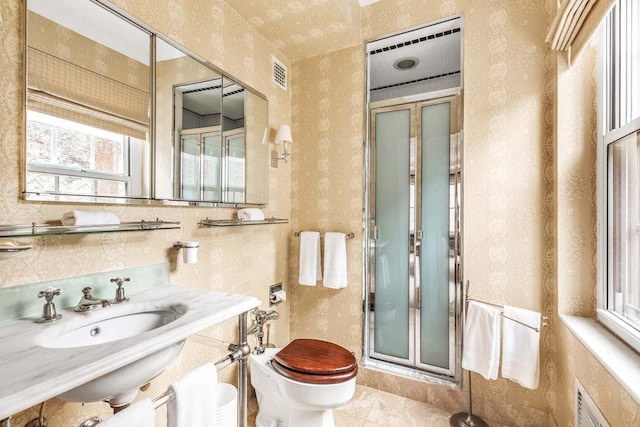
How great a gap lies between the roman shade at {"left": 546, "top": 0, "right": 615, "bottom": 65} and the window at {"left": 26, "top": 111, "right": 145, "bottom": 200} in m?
1.93

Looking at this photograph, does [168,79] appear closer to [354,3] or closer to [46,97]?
[46,97]

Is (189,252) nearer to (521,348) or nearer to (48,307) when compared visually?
(48,307)

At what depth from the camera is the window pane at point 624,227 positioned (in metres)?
1.22

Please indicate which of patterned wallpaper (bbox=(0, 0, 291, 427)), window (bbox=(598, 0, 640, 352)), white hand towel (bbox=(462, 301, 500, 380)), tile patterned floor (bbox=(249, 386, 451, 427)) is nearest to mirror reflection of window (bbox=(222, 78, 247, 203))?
patterned wallpaper (bbox=(0, 0, 291, 427))

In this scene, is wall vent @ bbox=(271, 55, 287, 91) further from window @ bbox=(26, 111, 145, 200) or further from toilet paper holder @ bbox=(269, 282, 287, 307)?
toilet paper holder @ bbox=(269, 282, 287, 307)

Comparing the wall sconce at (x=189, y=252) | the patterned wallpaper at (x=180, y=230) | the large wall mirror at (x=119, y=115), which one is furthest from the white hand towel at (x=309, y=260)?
the wall sconce at (x=189, y=252)

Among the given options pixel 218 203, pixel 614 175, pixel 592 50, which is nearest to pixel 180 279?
pixel 218 203

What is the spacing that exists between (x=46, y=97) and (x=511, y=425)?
8.74 feet

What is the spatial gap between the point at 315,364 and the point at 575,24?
1.98m

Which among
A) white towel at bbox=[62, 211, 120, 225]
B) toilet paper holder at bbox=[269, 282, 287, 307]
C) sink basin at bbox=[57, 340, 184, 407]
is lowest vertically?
toilet paper holder at bbox=[269, 282, 287, 307]

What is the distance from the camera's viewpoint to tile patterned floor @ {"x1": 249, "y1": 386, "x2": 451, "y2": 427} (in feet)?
5.72

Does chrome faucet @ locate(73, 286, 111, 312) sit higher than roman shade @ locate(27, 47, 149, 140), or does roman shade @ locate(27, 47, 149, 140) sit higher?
roman shade @ locate(27, 47, 149, 140)

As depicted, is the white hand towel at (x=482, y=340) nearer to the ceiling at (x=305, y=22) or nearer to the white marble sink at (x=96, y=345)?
the white marble sink at (x=96, y=345)

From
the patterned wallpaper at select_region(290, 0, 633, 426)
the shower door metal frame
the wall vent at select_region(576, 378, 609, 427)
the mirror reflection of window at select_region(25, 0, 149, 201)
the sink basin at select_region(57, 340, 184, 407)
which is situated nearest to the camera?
the sink basin at select_region(57, 340, 184, 407)
